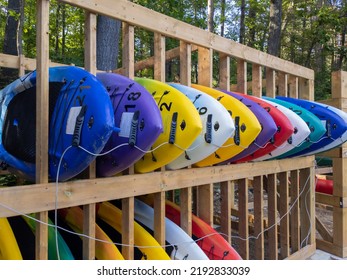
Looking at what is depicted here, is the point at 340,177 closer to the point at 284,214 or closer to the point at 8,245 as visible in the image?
the point at 284,214

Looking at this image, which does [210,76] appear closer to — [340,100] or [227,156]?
[227,156]

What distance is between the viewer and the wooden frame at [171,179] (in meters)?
1.52

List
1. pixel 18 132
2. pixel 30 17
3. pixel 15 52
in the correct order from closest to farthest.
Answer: pixel 18 132
pixel 15 52
pixel 30 17

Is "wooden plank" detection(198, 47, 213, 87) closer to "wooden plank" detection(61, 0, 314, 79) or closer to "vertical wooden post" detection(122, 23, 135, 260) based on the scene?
"wooden plank" detection(61, 0, 314, 79)

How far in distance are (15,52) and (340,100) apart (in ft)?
23.1

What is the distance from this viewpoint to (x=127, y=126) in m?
1.67

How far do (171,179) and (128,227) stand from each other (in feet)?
1.28

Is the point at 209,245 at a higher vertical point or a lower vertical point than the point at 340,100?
lower

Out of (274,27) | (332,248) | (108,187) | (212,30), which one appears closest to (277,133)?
(108,187)

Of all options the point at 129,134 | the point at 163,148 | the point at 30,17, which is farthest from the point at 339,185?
the point at 30,17

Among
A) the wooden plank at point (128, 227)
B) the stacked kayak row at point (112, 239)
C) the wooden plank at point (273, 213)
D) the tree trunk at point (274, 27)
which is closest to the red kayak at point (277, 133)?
the wooden plank at point (273, 213)

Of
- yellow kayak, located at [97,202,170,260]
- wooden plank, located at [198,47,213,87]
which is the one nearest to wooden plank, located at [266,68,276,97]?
wooden plank, located at [198,47,213,87]

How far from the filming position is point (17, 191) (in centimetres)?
140

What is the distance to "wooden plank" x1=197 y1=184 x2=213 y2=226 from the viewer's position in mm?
2287
